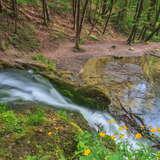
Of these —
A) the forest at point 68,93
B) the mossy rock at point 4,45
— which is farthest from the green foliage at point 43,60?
the mossy rock at point 4,45

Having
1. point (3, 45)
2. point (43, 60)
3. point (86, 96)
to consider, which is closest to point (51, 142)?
point (86, 96)

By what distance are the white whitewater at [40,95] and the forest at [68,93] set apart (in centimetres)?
2

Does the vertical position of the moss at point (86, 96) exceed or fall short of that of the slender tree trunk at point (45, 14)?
it exceeds it

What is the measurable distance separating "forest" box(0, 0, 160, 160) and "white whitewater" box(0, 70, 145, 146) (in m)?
0.02

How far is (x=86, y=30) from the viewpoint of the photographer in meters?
17.0

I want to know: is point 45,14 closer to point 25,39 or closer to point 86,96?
point 25,39

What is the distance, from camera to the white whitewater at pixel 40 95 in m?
6.80

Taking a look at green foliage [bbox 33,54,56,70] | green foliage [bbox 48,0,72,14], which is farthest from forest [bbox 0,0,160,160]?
green foliage [bbox 48,0,72,14]

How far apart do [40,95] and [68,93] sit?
68cm

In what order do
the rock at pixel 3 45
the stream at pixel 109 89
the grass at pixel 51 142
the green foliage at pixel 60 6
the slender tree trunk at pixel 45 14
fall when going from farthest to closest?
the green foliage at pixel 60 6 → the slender tree trunk at pixel 45 14 → the rock at pixel 3 45 → the stream at pixel 109 89 → the grass at pixel 51 142

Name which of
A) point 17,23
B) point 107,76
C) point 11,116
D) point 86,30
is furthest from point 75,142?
point 86,30

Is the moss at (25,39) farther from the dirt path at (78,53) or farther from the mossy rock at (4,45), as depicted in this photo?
the dirt path at (78,53)

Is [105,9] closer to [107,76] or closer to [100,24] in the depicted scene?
[100,24]

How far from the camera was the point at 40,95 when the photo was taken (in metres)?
7.62
